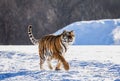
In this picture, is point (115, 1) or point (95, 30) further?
point (115, 1)

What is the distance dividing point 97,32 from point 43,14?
2250 cm

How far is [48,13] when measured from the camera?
44.6 meters

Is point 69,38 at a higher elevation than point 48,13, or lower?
higher

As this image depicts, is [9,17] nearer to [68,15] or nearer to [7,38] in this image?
[7,38]

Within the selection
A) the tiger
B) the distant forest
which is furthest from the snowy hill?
the distant forest

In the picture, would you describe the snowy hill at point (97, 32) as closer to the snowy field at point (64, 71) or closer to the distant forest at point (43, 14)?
the snowy field at point (64, 71)

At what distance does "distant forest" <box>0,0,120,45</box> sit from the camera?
40656mm

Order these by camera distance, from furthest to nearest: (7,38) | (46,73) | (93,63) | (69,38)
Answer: (7,38) → (93,63) → (46,73) → (69,38)

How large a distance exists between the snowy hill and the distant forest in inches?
642

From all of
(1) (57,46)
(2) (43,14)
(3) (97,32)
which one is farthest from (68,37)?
(2) (43,14)

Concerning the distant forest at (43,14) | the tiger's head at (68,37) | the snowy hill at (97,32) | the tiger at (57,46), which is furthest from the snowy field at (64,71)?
the distant forest at (43,14)

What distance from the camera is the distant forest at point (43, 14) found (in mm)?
40656

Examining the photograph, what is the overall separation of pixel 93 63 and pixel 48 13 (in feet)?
118

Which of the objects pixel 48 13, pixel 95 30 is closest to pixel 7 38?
pixel 48 13
